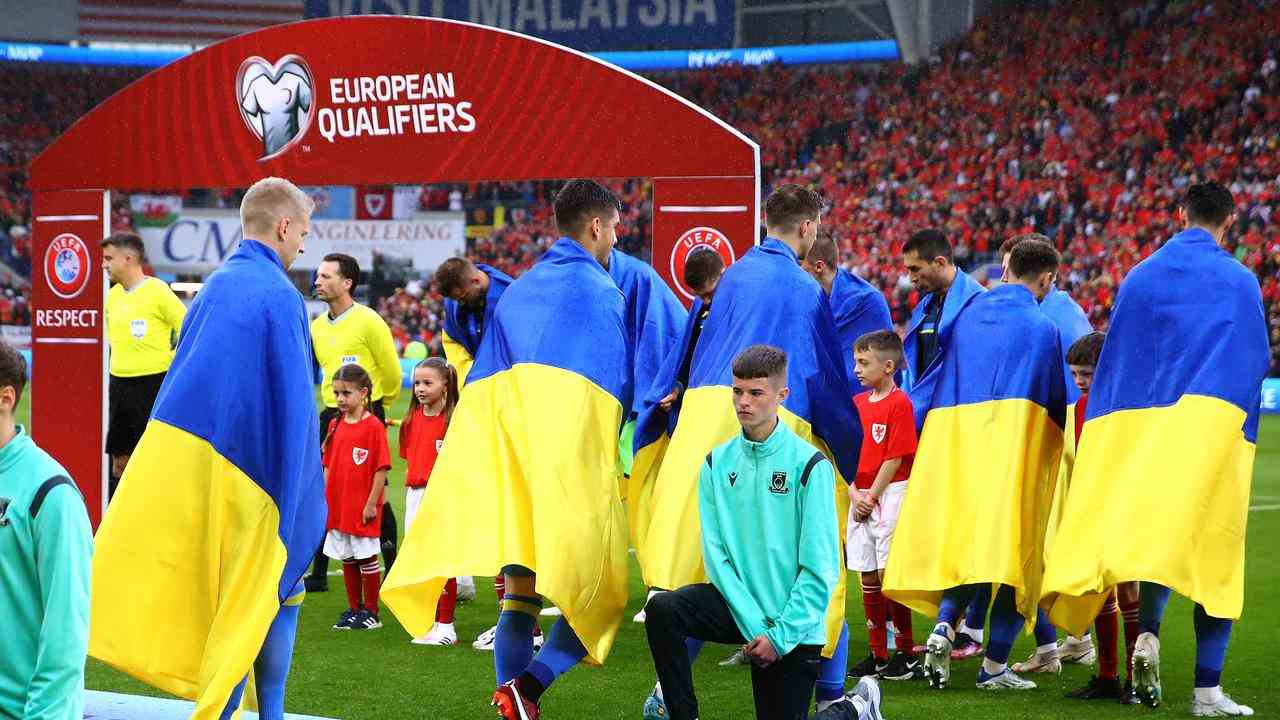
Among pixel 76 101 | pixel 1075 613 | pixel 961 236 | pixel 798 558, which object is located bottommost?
pixel 1075 613

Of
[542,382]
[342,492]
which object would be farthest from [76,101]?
[542,382]

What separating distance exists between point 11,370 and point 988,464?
4.40m

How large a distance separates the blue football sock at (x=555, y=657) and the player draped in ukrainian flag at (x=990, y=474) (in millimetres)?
1708

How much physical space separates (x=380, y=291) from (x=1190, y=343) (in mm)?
32026

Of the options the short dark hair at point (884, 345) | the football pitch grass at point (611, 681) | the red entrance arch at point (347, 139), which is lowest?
the football pitch grass at point (611, 681)

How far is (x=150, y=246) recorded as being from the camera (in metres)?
37.5

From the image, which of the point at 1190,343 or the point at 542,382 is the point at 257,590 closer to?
the point at 542,382

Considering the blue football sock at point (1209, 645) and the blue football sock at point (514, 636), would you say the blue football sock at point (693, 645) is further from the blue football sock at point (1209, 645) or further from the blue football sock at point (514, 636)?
the blue football sock at point (1209, 645)

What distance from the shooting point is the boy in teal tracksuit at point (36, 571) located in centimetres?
335

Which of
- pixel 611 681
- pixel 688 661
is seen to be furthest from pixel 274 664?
pixel 611 681

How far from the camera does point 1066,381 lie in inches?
273

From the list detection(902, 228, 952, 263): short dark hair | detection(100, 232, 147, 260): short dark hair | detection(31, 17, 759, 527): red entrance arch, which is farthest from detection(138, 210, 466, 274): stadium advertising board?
detection(902, 228, 952, 263): short dark hair

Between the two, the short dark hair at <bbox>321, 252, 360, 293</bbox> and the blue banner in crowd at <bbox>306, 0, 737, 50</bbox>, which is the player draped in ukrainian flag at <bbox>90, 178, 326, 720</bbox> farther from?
the blue banner in crowd at <bbox>306, 0, 737, 50</bbox>

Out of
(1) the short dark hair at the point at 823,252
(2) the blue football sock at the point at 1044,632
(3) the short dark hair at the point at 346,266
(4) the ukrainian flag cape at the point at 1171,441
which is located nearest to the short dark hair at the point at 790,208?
(1) the short dark hair at the point at 823,252
